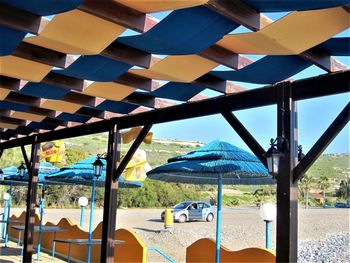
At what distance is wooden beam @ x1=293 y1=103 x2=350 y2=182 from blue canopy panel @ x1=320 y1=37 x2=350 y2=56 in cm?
37

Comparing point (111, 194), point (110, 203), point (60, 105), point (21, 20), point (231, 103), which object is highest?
point (21, 20)

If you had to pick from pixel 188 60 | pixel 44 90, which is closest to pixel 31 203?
pixel 44 90

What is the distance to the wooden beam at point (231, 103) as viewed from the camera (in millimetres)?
3164

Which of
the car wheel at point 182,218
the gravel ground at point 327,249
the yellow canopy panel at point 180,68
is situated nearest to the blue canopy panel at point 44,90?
the yellow canopy panel at point 180,68

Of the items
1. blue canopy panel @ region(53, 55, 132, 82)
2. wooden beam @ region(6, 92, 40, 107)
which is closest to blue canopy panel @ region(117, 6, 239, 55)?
blue canopy panel @ region(53, 55, 132, 82)

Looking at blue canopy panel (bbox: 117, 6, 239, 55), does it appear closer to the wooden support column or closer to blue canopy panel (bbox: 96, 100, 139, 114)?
blue canopy panel (bbox: 96, 100, 139, 114)

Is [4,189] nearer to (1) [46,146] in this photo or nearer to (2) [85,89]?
(1) [46,146]

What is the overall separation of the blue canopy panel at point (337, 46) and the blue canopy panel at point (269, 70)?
0.75 ft

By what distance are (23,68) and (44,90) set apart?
77 centimetres

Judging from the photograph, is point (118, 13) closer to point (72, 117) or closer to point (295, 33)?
point (295, 33)

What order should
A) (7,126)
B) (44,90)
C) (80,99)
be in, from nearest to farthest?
(44,90), (80,99), (7,126)

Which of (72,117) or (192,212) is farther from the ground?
(72,117)

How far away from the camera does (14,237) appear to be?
10500 millimetres

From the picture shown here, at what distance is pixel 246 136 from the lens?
360cm
